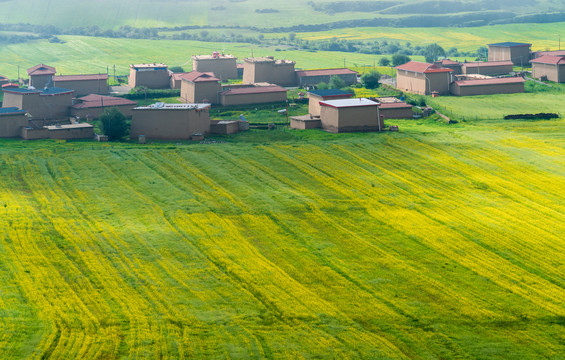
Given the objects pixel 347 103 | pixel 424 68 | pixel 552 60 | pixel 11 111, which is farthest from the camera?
pixel 552 60

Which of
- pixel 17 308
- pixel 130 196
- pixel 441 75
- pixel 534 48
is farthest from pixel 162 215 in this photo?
pixel 534 48

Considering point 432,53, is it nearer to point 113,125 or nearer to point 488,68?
point 488,68

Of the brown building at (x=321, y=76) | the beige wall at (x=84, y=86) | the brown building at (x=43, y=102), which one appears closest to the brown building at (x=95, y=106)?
the brown building at (x=43, y=102)

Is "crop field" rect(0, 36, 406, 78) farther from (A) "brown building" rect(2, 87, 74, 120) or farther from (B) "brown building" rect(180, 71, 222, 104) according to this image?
(A) "brown building" rect(2, 87, 74, 120)

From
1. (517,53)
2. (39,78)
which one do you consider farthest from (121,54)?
(517,53)

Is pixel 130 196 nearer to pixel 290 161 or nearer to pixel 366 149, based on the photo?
pixel 290 161

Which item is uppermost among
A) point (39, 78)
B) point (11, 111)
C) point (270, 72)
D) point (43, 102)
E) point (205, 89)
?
point (270, 72)

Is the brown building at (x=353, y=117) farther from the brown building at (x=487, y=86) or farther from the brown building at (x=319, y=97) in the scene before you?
the brown building at (x=487, y=86)
